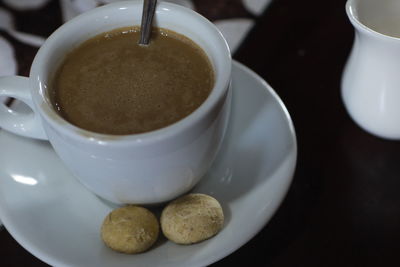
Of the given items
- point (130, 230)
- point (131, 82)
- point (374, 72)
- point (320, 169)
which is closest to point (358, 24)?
point (374, 72)

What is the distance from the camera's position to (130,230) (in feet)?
2.42

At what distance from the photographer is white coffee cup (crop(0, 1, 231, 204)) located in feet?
2.23

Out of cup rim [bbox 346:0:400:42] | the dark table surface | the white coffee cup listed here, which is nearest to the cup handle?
the white coffee cup

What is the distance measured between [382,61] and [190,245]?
463 mm

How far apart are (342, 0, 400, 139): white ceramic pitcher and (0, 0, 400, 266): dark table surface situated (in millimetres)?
42

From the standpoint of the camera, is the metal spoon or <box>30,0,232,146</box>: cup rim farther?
the metal spoon

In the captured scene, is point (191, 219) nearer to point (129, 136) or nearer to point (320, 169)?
point (129, 136)

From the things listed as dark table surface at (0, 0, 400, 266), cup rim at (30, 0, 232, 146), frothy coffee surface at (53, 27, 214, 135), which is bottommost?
dark table surface at (0, 0, 400, 266)

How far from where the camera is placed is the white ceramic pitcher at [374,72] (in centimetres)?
87

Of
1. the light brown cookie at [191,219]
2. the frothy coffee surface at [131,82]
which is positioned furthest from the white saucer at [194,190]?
the frothy coffee surface at [131,82]

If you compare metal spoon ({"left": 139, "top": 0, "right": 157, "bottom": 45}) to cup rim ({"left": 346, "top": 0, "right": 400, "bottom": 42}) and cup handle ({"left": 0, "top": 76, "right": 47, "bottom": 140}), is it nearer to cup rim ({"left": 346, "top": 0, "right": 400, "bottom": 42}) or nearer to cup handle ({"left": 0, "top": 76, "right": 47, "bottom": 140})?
cup handle ({"left": 0, "top": 76, "right": 47, "bottom": 140})

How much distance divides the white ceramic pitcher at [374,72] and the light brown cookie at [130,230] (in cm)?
45

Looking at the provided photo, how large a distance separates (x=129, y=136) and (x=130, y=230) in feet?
0.50

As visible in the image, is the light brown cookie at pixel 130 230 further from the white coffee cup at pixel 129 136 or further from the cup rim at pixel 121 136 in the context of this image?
the cup rim at pixel 121 136
